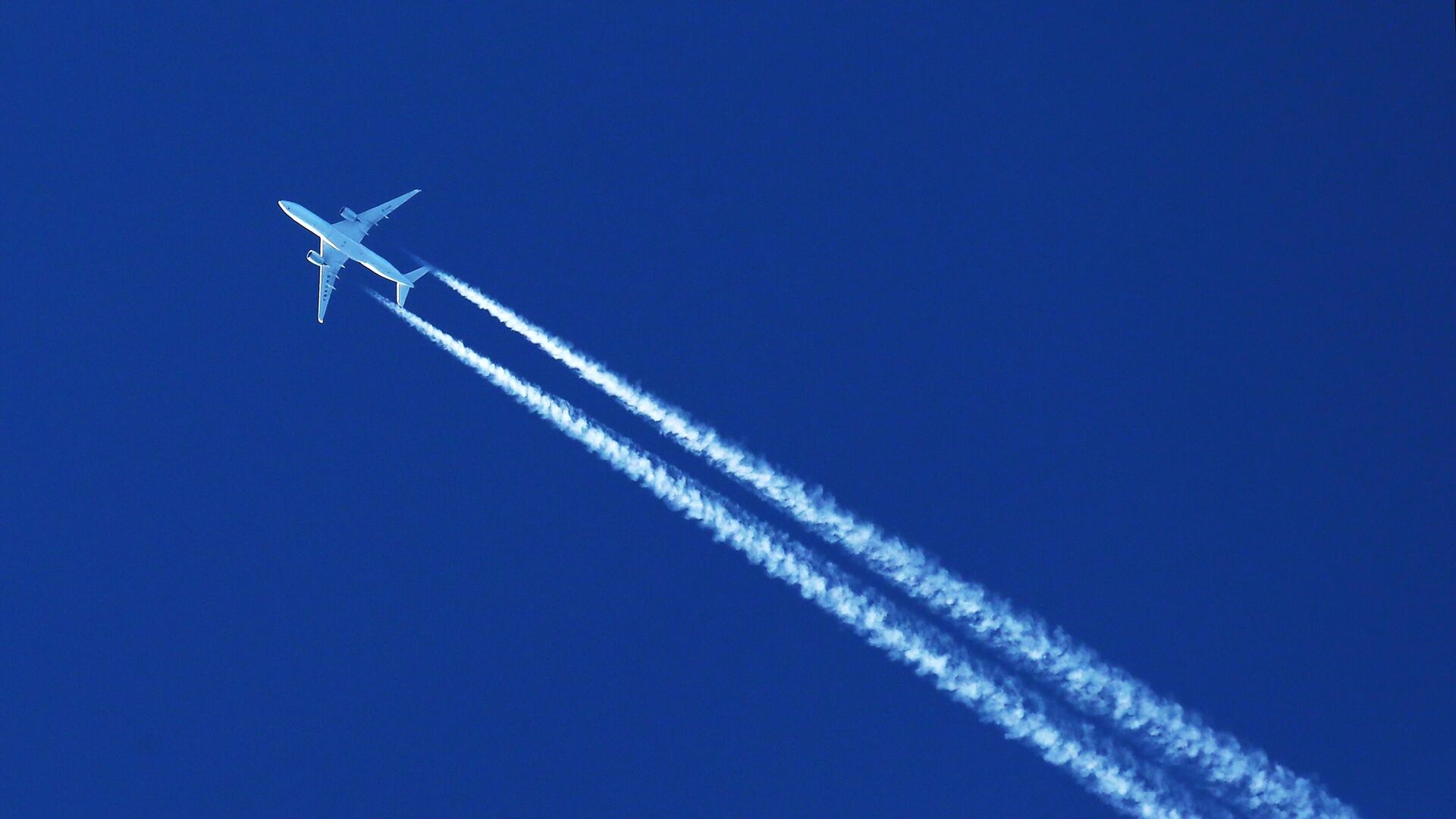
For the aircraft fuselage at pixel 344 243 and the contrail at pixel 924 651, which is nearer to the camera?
the contrail at pixel 924 651

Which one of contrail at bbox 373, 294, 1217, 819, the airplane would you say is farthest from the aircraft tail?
contrail at bbox 373, 294, 1217, 819

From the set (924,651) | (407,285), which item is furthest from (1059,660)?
(407,285)

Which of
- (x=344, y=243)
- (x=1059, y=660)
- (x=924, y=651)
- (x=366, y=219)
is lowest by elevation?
(x=924, y=651)

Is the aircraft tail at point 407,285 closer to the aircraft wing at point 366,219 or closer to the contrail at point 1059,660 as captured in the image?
the aircraft wing at point 366,219

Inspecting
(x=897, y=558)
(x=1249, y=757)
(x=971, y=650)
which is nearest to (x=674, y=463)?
(x=897, y=558)

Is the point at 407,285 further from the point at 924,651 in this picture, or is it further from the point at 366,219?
the point at 924,651

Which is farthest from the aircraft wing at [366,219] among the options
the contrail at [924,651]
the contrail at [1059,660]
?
the contrail at [1059,660]

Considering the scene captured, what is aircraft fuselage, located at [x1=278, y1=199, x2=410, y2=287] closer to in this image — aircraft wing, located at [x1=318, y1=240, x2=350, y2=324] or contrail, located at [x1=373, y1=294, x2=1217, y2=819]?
aircraft wing, located at [x1=318, y1=240, x2=350, y2=324]
